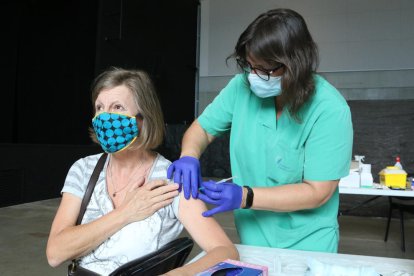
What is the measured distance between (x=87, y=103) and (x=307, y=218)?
5408 millimetres

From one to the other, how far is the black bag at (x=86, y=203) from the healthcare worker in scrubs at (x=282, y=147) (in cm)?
23

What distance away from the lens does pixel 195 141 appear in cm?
139

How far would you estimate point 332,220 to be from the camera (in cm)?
121

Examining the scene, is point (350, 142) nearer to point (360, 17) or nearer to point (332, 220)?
point (332, 220)

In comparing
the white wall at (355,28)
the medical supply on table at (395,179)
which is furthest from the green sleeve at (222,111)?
the white wall at (355,28)

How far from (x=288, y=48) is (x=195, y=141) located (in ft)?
1.65

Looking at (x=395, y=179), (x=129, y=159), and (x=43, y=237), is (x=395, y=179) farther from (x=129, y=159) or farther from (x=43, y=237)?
(x=43, y=237)

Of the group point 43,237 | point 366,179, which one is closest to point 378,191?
point 366,179

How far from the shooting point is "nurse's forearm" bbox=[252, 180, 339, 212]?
104 centimetres

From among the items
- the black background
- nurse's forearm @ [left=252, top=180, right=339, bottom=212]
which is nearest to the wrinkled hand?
nurse's forearm @ [left=252, top=180, right=339, bottom=212]

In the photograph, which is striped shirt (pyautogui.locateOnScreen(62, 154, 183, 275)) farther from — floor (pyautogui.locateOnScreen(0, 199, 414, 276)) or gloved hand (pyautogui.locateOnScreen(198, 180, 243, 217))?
floor (pyautogui.locateOnScreen(0, 199, 414, 276))

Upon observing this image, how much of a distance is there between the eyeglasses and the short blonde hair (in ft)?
1.00

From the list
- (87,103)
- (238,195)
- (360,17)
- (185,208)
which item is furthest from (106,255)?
(360,17)

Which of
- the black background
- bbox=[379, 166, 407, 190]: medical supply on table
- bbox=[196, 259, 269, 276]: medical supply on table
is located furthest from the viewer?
the black background
